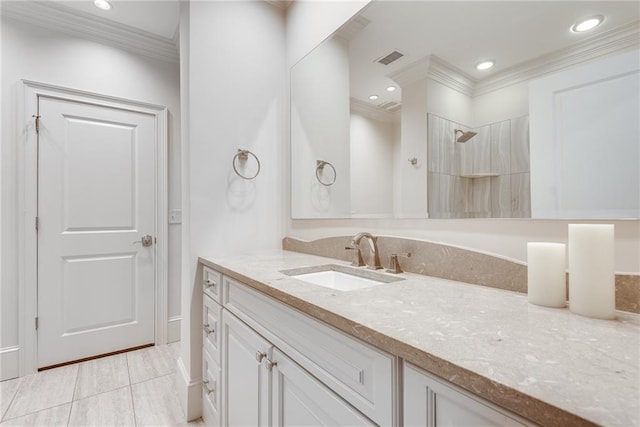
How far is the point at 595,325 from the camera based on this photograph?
2.03 feet

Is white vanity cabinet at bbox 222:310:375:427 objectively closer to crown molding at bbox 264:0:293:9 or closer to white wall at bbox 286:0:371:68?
white wall at bbox 286:0:371:68

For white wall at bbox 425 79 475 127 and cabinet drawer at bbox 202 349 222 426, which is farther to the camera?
cabinet drawer at bbox 202 349 222 426

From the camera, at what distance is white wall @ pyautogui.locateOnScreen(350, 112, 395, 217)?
1326 mm

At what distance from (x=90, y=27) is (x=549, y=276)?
120 inches

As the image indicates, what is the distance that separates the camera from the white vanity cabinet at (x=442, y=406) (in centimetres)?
43

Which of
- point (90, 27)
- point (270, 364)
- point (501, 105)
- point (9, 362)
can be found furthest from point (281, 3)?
point (9, 362)

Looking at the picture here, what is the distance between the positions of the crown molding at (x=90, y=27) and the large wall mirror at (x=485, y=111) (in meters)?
1.63

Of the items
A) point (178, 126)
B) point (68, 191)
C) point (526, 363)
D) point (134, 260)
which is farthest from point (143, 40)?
point (526, 363)

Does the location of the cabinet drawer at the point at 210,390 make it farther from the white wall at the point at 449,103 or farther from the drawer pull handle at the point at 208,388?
the white wall at the point at 449,103

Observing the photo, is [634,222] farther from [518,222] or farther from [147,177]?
[147,177]

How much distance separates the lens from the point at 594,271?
0.66m

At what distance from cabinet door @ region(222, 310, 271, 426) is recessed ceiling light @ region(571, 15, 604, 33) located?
124cm

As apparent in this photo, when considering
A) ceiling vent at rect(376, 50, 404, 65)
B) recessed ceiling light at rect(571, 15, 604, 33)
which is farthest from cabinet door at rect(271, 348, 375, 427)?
ceiling vent at rect(376, 50, 404, 65)

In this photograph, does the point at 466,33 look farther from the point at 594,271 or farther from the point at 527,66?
the point at 594,271
